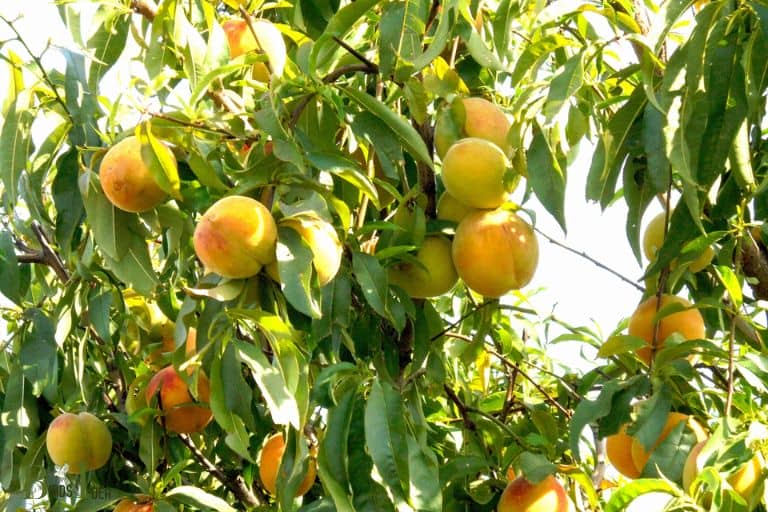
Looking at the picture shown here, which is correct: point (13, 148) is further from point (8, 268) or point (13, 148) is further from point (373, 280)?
point (373, 280)

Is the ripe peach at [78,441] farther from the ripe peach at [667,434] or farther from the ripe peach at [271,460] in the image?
the ripe peach at [667,434]

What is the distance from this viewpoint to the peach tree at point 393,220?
58.2 inches

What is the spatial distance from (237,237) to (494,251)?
18.0 inches

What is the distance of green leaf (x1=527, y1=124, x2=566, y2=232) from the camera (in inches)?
60.3

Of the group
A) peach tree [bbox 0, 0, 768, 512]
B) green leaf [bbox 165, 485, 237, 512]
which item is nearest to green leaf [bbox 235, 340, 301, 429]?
peach tree [bbox 0, 0, 768, 512]

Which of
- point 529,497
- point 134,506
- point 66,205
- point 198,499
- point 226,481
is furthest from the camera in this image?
point 226,481

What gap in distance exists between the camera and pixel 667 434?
171cm

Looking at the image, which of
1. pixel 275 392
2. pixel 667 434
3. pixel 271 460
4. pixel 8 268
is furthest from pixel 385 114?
pixel 8 268

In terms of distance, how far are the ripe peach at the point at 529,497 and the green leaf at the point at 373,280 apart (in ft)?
1.37

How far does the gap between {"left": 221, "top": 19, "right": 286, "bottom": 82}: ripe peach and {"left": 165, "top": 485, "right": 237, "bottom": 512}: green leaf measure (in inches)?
33.0

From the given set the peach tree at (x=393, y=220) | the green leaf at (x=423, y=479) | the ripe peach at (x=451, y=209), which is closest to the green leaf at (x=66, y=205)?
the peach tree at (x=393, y=220)

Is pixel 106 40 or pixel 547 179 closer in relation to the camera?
pixel 547 179

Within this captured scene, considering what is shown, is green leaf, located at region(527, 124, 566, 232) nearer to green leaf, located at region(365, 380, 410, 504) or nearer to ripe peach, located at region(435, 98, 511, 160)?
ripe peach, located at region(435, 98, 511, 160)

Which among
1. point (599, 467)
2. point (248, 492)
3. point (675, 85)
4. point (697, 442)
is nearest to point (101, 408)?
point (248, 492)
